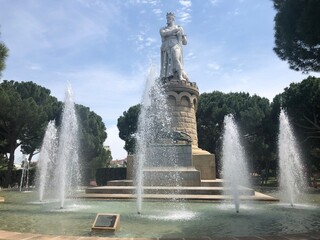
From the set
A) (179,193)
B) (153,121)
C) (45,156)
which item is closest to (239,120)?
(153,121)

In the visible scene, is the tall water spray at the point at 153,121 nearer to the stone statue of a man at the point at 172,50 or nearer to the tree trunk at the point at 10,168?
the stone statue of a man at the point at 172,50

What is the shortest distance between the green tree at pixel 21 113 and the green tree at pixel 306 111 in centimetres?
2223

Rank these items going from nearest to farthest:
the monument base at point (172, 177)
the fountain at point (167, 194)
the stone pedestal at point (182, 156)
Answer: the fountain at point (167, 194)
the monument base at point (172, 177)
the stone pedestal at point (182, 156)

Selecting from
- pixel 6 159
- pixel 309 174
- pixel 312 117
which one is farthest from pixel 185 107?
pixel 6 159

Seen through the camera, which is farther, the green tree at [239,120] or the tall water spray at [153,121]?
the green tree at [239,120]

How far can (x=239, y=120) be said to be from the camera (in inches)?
1420

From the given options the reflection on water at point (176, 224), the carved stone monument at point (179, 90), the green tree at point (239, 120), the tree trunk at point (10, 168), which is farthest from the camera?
the green tree at point (239, 120)

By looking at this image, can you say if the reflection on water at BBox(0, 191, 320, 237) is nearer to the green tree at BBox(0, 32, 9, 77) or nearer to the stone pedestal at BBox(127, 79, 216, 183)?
the stone pedestal at BBox(127, 79, 216, 183)

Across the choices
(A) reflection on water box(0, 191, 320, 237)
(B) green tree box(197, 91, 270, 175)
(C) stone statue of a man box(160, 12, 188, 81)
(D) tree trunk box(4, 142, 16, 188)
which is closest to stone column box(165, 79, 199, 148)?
(C) stone statue of a man box(160, 12, 188, 81)

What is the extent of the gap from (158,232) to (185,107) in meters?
15.0

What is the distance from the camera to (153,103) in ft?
65.8

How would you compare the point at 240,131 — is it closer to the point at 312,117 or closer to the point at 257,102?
the point at 257,102

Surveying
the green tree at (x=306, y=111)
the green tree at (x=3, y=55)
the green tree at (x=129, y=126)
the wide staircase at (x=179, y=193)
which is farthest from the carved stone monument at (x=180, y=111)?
the green tree at (x=129, y=126)

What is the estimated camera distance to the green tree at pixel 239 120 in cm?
3394
